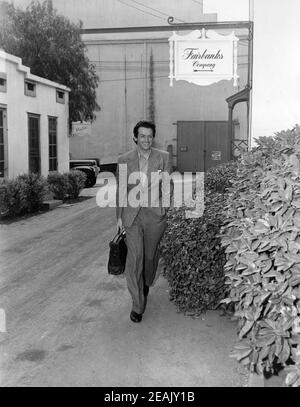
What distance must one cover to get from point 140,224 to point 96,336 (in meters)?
0.99

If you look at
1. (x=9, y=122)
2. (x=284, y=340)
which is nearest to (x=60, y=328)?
(x=284, y=340)

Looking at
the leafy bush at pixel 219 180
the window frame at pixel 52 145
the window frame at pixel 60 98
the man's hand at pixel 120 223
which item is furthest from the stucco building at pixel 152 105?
the man's hand at pixel 120 223

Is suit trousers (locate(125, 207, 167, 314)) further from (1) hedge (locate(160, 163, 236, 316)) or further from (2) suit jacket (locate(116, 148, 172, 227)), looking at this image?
(1) hedge (locate(160, 163, 236, 316))

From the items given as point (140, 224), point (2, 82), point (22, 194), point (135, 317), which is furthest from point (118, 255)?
point (2, 82)

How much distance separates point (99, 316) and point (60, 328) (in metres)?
0.41

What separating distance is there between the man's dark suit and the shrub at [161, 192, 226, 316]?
206 mm

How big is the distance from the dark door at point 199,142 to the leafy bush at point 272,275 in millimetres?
21529

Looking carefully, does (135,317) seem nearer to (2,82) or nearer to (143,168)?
(143,168)

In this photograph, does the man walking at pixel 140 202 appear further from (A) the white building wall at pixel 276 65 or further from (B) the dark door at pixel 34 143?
(B) the dark door at pixel 34 143

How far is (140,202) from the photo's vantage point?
421 centimetres

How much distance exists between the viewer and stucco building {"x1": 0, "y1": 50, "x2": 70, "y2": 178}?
11.4 meters

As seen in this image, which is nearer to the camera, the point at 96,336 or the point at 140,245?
the point at 96,336

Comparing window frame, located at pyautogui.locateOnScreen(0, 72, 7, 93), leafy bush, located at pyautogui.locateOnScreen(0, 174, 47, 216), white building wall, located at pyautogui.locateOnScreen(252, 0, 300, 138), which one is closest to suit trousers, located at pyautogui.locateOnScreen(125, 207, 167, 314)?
white building wall, located at pyautogui.locateOnScreen(252, 0, 300, 138)

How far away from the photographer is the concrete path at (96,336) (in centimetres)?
331
